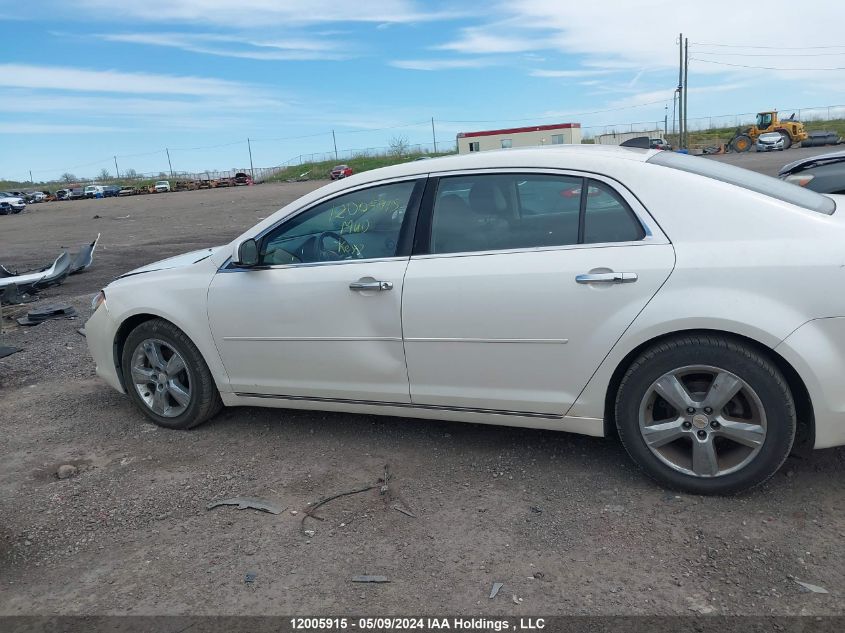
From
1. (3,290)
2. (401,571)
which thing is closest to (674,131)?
(3,290)

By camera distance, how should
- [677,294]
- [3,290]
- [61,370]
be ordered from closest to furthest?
[677,294] < [61,370] < [3,290]

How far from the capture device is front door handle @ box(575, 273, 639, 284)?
3278mm

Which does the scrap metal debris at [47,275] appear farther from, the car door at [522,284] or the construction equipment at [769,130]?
the construction equipment at [769,130]

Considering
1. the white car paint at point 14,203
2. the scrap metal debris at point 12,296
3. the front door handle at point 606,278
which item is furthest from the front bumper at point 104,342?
the white car paint at point 14,203

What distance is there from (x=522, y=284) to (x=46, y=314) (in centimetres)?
702

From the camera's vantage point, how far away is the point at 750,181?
3641 mm

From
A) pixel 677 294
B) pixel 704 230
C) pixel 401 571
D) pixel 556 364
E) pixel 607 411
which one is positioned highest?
pixel 704 230

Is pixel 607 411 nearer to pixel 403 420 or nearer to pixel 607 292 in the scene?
pixel 607 292

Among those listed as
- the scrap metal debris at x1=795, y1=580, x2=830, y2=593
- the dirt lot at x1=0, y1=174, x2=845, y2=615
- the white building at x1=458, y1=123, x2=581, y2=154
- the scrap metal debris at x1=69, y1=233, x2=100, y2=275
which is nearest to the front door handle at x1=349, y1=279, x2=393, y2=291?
the dirt lot at x1=0, y1=174, x2=845, y2=615

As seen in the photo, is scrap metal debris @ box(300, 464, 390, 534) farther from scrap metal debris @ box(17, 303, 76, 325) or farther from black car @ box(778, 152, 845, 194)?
scrap metal debris @ box(17, 303, 76, 325)

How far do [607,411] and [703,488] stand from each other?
1.87ft

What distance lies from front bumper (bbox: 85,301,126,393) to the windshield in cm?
363

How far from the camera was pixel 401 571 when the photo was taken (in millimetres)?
2986

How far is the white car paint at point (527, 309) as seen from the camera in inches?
121
